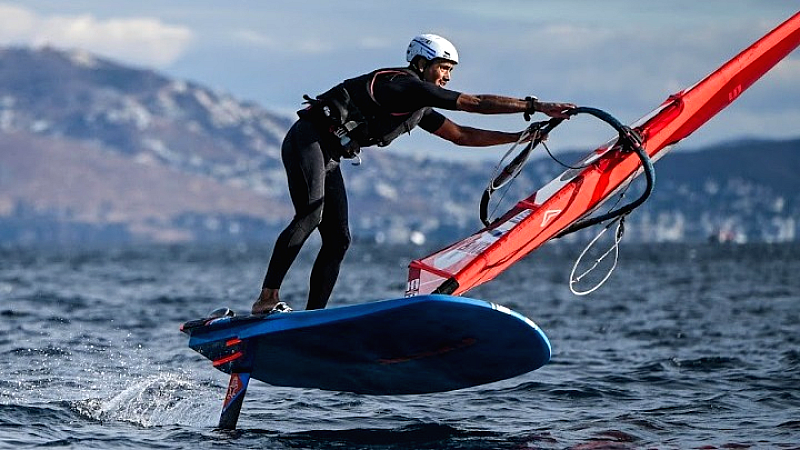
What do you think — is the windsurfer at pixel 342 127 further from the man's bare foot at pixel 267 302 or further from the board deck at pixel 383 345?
the board deck at pixel 383 345

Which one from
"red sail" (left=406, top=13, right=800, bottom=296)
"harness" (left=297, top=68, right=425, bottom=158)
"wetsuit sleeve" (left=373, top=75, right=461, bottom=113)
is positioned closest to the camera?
"wetsuit sleeve" (left=373, top=75, right=461, bottom=113)

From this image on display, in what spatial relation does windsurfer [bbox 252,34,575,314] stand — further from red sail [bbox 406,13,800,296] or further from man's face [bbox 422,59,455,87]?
red sail [bbox 406,13,800,296]

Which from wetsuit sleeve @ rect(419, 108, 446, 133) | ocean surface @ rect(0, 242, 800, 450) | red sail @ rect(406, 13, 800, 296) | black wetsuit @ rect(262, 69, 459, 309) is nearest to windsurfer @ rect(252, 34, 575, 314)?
black wetsuit @ rect(262, 69, 459, 309)

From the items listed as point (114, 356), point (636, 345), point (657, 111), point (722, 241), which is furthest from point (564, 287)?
point (722, 241)

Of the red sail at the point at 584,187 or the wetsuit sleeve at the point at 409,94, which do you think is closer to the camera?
the wetsuit sleeve at the point at 409,94

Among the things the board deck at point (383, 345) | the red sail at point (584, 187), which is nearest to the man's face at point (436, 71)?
the red sail at point (584, 187)

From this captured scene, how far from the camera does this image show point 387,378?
39.1 feet

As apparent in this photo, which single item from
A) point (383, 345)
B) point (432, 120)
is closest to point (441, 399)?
point (383, 345)

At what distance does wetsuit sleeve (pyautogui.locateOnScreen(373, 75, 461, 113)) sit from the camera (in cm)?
1075

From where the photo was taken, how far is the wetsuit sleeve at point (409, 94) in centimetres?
1075

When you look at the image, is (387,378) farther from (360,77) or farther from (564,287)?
(564,287)

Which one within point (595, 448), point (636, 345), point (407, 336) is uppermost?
point (636, 345)

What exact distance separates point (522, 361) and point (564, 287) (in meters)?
30.1

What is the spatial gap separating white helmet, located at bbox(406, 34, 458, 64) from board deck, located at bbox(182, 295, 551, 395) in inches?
79.7
